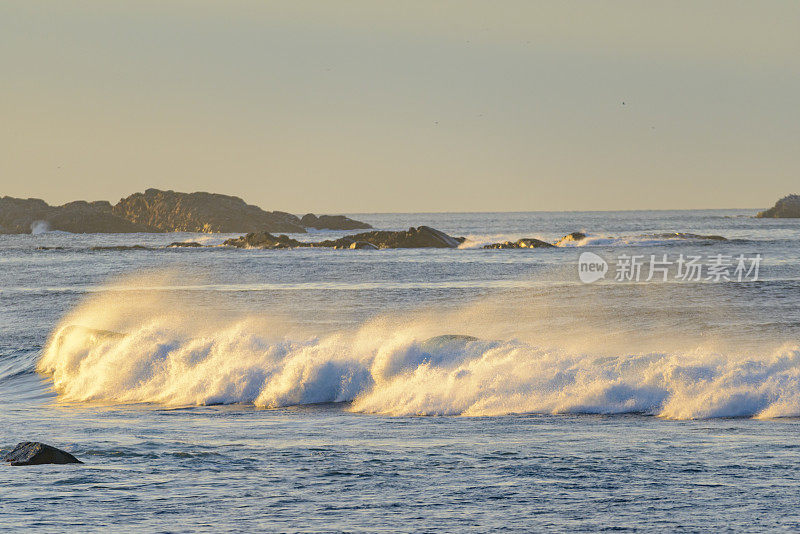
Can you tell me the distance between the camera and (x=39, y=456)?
11.7m

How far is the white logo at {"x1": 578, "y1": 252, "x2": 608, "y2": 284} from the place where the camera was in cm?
5066

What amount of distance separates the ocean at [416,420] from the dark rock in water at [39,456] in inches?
9.7

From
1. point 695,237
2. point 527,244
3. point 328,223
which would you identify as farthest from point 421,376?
point 328,223

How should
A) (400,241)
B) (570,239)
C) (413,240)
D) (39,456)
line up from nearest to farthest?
(39,456) < (413,240) < (400,241) < (570,239)

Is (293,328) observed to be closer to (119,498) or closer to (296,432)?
(296,432)

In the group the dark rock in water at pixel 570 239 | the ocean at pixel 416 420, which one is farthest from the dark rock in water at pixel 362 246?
the ocean at pixel 416 420

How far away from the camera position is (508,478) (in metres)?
10.7

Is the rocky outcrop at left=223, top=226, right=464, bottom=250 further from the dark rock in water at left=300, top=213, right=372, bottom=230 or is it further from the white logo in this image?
the dark rock in water at left=300, top=213, right=372, bottom=230

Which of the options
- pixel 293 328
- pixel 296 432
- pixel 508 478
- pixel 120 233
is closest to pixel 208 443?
pixel 296 432

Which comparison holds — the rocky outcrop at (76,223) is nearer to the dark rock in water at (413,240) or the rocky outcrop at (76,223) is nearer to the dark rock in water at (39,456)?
the dark rock in water at (413,240)

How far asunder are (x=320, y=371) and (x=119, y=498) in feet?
28.2

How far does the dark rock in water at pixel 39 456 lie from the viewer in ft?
38.2

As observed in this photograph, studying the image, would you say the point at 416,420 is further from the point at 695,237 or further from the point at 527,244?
the point at 695,237

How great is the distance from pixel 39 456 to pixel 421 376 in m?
7.67
